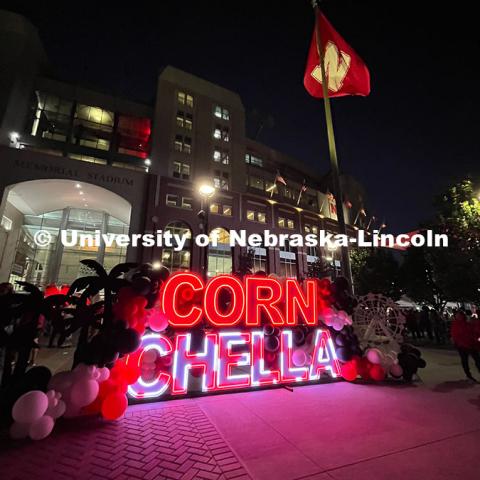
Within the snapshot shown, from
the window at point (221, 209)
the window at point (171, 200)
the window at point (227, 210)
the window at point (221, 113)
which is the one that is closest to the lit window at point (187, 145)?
the window at point (221, 113)

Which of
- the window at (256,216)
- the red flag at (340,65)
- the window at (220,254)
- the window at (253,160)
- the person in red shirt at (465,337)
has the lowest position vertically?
the person in red shirt at (465,337)

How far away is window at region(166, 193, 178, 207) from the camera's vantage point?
2859 cm

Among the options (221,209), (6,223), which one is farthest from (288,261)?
(6,223)

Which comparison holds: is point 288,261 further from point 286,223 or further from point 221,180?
point 221,180

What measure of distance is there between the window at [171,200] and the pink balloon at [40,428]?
2546cm

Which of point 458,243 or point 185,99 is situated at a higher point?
point 185,99

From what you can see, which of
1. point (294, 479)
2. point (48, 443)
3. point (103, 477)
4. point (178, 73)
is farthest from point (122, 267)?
point (178, 73)

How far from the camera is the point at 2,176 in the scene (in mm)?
21734

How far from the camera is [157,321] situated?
20.0ft

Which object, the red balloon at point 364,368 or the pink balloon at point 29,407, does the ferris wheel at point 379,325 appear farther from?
the pink balloon at point 29,407

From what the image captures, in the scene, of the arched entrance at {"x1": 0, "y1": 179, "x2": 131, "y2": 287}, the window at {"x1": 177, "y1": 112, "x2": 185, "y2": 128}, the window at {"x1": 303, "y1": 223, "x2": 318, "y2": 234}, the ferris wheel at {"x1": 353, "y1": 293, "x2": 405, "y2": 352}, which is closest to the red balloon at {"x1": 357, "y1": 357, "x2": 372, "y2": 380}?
the ferris wheel at {"x1": 353, "y1": 293, "x2": 405, "y2": 352}

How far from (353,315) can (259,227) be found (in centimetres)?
2459

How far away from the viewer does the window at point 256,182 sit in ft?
136

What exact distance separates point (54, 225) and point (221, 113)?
78.2 ft
